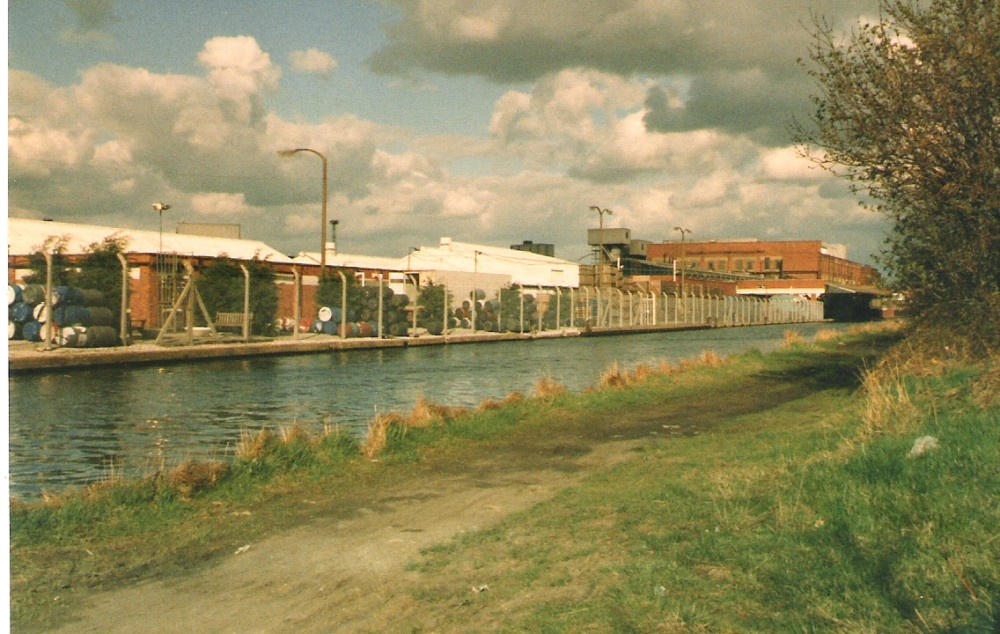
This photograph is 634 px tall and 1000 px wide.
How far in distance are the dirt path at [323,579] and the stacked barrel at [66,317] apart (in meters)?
18.7

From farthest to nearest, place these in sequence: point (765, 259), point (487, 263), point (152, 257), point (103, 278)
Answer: point (765, 259) → point (487, 263) → point (152, 257) → point (103, 278)

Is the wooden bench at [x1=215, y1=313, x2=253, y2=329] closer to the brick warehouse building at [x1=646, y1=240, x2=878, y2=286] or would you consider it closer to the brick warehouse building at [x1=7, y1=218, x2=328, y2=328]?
the brick warehouse building at [x1=7, y1=218, x2=328, y2=328]

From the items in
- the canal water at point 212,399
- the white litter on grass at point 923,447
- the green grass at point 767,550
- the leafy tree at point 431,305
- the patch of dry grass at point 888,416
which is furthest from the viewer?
the leafy tree at point 431,305

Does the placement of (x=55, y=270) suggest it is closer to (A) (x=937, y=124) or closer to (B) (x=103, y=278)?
(B) (x=103, y=278)

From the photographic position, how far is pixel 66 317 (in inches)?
952

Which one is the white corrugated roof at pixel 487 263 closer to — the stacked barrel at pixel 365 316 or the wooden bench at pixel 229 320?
the stacked barrel at pixel 365 316

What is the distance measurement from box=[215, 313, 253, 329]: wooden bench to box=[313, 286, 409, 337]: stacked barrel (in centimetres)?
460

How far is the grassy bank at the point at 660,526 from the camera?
4465 mm

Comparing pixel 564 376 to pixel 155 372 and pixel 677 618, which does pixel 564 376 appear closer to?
pixel 155 372

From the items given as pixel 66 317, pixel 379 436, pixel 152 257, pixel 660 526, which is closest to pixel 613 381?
pixel 379 436

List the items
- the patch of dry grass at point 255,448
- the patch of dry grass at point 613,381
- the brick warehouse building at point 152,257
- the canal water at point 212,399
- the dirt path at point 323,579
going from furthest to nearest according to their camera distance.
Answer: the brick warehouse building at point 152,257 → the patch of dry grass at point 613,381 → the canal water at point 212,399 → the patch of dry grass at point 255,448 → the dirt path at point 323,579

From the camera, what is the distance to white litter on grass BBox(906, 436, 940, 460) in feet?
22.8

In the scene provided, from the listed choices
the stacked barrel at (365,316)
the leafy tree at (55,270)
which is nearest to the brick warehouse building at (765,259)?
the stacked barrel at (365,316)

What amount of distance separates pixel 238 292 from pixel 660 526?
1030 inches
